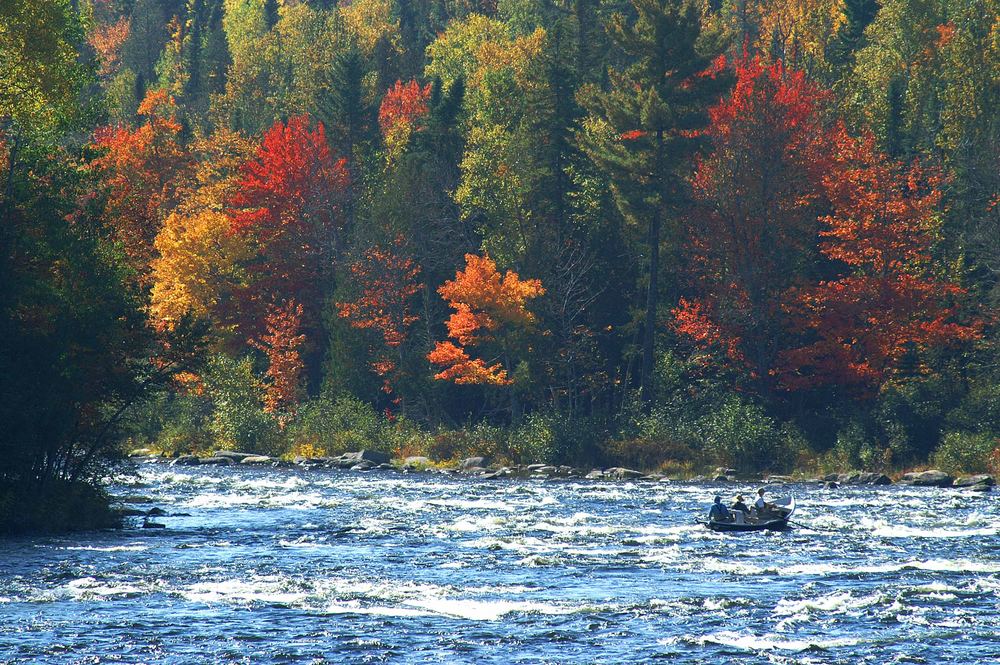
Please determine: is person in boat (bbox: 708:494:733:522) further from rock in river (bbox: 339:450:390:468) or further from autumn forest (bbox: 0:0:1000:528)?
rock in river (bbox: 339:450:390:468)

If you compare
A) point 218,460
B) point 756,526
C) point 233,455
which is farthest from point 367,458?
point 756,526

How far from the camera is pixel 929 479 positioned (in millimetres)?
55625

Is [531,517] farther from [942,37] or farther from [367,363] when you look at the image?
[942,37]

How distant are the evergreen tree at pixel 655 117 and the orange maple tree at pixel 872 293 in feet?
25.1

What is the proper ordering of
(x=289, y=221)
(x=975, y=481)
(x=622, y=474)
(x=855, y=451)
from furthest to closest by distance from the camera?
1. (x=289, y=221)
2. (x=622, y=474)
3. (x=855, y=451)
4. (x=975, y=481)

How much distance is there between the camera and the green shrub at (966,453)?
56.8 meters

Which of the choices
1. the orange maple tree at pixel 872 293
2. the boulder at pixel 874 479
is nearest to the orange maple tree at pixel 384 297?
the orange maple tree at pixel 872 293

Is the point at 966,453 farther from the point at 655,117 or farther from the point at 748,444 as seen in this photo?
the point at 655,117

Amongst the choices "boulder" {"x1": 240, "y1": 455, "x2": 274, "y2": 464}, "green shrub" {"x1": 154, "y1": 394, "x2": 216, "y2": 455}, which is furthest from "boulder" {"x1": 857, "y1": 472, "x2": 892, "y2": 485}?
"green shrub" {"x1": 154, "y1": 394, "x2": 216, "y2": 455}

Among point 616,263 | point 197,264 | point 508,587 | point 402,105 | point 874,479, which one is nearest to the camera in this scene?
point 508,587

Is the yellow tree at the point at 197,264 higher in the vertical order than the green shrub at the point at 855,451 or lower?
higher

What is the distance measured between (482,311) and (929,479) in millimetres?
24973

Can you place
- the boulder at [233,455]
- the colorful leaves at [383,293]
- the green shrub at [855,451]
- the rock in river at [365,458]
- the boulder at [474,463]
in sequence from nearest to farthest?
the green shrub at [855,451] < the boulder at [474,463] < the rock in river at [365,458] < the boulder at [233,455] < the colorful leaves at [383,293]

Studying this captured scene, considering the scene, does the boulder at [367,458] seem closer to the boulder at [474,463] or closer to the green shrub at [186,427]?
the boulder at [474,463]
